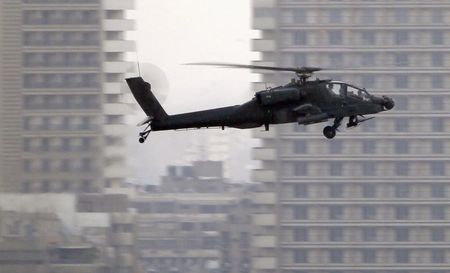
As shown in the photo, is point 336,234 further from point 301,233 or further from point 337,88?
point 337,88

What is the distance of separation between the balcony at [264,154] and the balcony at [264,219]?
18.4ft

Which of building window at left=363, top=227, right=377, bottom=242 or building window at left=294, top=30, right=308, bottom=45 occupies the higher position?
building window at left=294, top=30, right=308, bottom=45

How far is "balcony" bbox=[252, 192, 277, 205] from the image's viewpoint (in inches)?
5572

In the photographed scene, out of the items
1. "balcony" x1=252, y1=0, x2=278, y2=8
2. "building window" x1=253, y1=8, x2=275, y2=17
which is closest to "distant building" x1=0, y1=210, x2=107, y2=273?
"building window" x1=253, y1=8, x2=275, y2=17

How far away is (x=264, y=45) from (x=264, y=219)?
657 inches

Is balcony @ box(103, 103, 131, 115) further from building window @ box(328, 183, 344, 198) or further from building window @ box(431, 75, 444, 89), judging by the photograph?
building window @ box(431, 75, 444, 89)

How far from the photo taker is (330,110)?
47031 mm

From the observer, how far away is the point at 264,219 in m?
142

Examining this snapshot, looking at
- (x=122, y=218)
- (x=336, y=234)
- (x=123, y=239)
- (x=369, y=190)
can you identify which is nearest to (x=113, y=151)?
(x=122, y=218)

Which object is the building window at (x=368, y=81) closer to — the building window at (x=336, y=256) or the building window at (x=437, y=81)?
the building window at (x=437, y=81)

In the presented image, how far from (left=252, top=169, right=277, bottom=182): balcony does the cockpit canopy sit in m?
93.5

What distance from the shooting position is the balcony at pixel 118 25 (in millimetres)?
133562

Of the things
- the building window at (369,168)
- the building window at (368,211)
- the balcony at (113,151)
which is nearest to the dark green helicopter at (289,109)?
the balcony at (113,151)

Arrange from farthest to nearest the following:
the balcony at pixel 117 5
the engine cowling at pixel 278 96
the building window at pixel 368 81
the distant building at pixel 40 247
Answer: the building window at pixel 368 81 → the balcony at pixel 117 5 → the distant building at pixel 40 247 → the engine cowling at pixel 278 96
